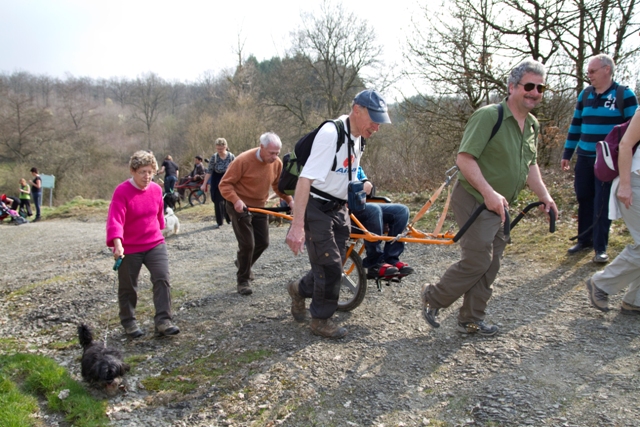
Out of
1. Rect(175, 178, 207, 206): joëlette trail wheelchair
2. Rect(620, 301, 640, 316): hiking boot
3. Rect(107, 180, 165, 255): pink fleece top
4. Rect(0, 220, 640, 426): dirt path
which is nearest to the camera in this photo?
Rect(0, 220, 640, 426): dirt path

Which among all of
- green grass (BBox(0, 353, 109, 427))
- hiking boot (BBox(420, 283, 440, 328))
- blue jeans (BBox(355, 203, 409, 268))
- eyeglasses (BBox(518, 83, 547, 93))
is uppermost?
eyeglasses (BBox(518, 83, 547, 93))

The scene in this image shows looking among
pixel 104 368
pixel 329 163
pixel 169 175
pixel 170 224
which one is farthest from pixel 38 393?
pixel 169 175

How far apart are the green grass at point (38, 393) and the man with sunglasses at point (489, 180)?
2684mm

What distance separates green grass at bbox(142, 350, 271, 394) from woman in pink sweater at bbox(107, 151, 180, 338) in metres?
0.64

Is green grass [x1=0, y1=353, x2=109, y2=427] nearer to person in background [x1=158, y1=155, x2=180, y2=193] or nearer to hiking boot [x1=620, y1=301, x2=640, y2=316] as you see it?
hiking boot [x1=620, y1=301, x2=640, y2=316]

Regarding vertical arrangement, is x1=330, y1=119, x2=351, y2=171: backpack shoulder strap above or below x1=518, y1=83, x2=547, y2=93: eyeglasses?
below

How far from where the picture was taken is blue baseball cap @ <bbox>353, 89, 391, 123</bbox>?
3562mm

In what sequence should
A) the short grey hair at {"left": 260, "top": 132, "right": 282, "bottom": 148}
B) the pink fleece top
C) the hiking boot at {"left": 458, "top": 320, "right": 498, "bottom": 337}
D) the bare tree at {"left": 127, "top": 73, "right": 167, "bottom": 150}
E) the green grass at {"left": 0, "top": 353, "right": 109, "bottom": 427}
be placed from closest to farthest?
the green grass at {"left": 0, "top": 353, "right": 109, "bottom": 427}
the hiking boot at {"left": 458, "top": 320, "right": 498, "bottom": 337}
the pink fleece top
the short grey hair at {"left": 260, "top": 132, "right": 282, "bottom": 148}
the bare tree at {"left": 127, "top": 73, "right": 167, "bottom": 150}

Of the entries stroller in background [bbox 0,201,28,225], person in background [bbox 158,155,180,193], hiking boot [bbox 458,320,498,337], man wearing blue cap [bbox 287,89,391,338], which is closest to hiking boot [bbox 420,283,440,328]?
hiking boot [bbox 458,320,498,337]

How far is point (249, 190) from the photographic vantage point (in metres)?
5.60

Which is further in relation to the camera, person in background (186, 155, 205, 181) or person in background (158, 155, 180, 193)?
person in background (186, 155, 205, 181)

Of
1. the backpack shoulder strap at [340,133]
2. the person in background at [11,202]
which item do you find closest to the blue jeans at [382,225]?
the backpack shoulder strap at [340,133]

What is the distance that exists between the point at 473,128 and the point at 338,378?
2.09m

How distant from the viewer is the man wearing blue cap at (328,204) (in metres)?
3.54
